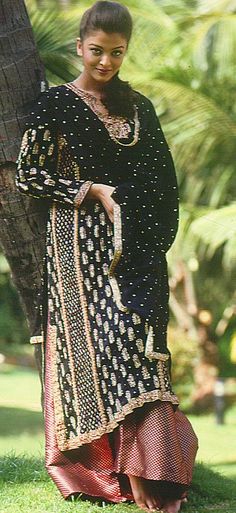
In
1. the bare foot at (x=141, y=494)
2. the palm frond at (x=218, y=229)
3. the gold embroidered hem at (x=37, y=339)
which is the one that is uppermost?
the gold embroidered hem at (x=37, y=339)

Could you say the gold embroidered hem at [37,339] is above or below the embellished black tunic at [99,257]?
below

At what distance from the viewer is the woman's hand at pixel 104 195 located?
14.6 ft

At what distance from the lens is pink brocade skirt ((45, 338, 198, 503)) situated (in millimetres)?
4383

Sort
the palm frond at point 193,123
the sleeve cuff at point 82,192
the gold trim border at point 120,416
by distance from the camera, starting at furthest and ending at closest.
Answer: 1. the palm frond at point 193,123
2. the sleeve cuff at point 82,192
3. the gold trim border at point 120,416

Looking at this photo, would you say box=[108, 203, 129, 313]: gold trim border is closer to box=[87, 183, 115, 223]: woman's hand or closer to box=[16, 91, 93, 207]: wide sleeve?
box=[87, 183, 115, 223]: woman's hand

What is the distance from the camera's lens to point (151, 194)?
4.58 meters

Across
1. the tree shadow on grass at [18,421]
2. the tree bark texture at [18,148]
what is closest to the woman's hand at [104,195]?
the tree bark texture at [18,148]

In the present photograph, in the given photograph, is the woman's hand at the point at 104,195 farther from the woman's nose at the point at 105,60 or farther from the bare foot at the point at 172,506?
the bare foot at the point at 172,506

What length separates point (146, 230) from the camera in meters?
4.54

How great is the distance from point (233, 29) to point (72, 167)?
6726 mm

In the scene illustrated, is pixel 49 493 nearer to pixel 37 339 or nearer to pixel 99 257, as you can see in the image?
pixel 37 339

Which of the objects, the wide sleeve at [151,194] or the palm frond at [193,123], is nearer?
the wide sleeve at [151,194]

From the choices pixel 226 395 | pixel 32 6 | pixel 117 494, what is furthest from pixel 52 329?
pixel 226 395

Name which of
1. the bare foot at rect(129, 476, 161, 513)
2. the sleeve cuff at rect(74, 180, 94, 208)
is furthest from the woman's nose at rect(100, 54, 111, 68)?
the bare foot at rect(129, 476, 161, 513)
